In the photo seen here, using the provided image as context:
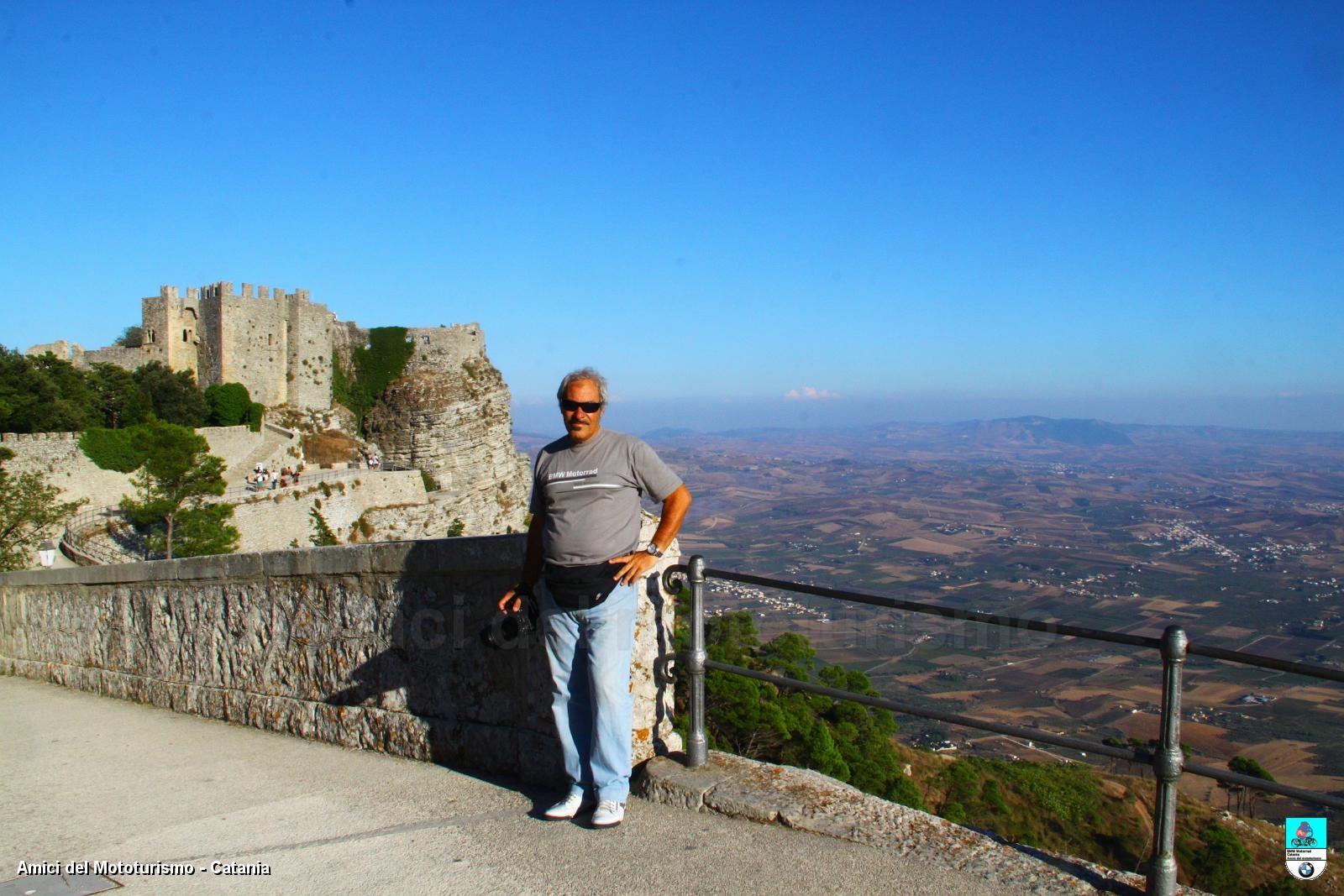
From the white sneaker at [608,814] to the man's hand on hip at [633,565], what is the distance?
3.03 ft

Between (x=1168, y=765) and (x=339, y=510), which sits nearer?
(x=1168, y=765)

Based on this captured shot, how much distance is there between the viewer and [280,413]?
42.8 m

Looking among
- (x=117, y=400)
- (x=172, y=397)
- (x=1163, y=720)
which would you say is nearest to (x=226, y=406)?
(x=172, y=397)

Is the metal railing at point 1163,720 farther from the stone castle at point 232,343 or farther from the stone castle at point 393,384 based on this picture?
the stone castle at point 232,343

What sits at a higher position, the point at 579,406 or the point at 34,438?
the point at 579,406

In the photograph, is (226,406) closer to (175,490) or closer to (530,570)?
(175,490)

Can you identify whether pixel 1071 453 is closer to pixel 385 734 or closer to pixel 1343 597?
pixel 1343 597

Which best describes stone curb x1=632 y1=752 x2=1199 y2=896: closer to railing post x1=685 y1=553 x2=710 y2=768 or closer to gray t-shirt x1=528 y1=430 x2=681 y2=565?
railing post x1=685 y1=553 x2=710 y2=768

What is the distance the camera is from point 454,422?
149 ft

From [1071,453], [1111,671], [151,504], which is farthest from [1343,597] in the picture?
[1071,453]

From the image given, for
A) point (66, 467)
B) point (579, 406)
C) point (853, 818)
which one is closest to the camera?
point (853, 818)

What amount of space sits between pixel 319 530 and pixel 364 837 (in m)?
31.2

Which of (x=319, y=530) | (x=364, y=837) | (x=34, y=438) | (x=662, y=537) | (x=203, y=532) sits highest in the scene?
(x=662, y=537)

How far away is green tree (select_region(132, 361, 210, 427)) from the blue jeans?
3938 centimetres
